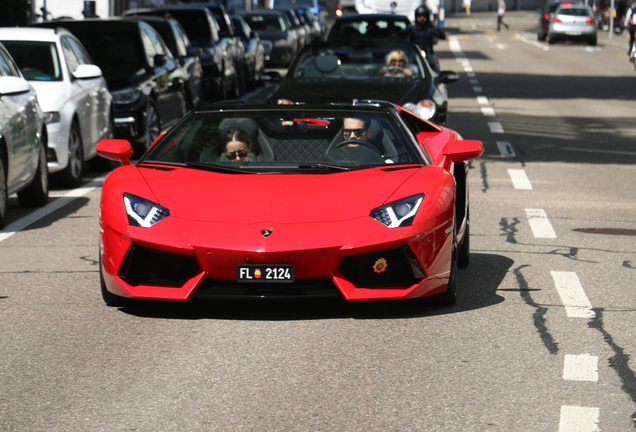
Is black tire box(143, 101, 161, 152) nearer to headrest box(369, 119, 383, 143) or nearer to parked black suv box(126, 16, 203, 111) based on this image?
parked black suv box(126, 16, 203, 111)

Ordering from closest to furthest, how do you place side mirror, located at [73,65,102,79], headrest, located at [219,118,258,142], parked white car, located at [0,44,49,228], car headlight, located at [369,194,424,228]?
car headlight, located at [369,194,424,228] → headrest, located at [219,118,258,142] → parked white car, located at [0,44,49,228] → side mirror, located at [73,65,102,79]

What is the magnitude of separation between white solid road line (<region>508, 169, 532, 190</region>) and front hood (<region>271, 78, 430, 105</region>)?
4.18 ft

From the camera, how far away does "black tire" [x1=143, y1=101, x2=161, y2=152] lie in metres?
14.4

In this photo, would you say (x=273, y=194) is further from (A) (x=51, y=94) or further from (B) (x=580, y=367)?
(A) (x=51, y=94)

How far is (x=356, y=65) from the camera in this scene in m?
14.1

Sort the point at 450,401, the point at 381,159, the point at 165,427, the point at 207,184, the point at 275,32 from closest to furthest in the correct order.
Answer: the point at 165,427 < the point at 450,401 < the point at 207,184 < the point at 381,159 < the point at 275,32

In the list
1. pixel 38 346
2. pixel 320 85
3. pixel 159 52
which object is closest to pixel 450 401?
pixel 38 346

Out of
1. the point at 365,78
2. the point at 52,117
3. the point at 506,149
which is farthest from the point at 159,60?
the point at 506,149

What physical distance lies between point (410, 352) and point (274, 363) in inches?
25.6

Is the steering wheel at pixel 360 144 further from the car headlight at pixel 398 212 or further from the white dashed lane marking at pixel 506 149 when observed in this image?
the white dashed lane marking at pixel 506 149

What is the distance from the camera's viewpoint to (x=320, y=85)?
43.9ft

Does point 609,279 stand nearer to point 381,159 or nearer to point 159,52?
point 381,159

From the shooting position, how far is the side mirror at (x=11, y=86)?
929 centimetres

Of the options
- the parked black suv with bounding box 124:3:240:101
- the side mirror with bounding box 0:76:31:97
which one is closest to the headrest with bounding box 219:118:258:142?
the side mirror with bounding box 0:76:31:97
